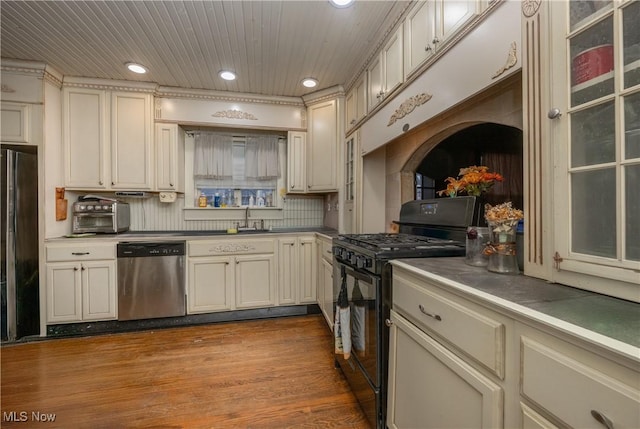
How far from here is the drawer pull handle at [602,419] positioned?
0.53 metres

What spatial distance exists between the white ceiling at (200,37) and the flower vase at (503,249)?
4.93ft

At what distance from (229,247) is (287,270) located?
656 mm

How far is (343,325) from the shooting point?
5.70 feet

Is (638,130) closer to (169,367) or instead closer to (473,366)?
(473,366)

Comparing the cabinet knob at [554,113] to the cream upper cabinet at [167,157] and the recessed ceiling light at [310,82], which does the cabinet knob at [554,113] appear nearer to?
the recessed ceiling light at [310,82]

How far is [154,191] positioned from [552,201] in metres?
3.33

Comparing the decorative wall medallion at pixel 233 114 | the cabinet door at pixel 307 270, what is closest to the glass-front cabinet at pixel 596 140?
the cabinet door at pixel 307 270

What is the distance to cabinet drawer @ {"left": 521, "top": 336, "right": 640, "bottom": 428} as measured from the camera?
507 millimetres

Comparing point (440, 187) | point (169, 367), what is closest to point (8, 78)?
point (169, 367)

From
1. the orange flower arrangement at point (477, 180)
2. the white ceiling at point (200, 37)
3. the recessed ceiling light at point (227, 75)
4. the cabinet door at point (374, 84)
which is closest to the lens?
the orange flower arrangement at point (477, 180)

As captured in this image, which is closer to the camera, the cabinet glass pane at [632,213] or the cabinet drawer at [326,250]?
the cabinet glass pane at [632,213]

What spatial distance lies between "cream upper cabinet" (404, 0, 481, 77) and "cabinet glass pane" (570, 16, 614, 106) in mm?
491

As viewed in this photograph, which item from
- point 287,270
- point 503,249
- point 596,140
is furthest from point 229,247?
point 596,140

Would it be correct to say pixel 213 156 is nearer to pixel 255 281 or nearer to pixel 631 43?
pixel 255 281
